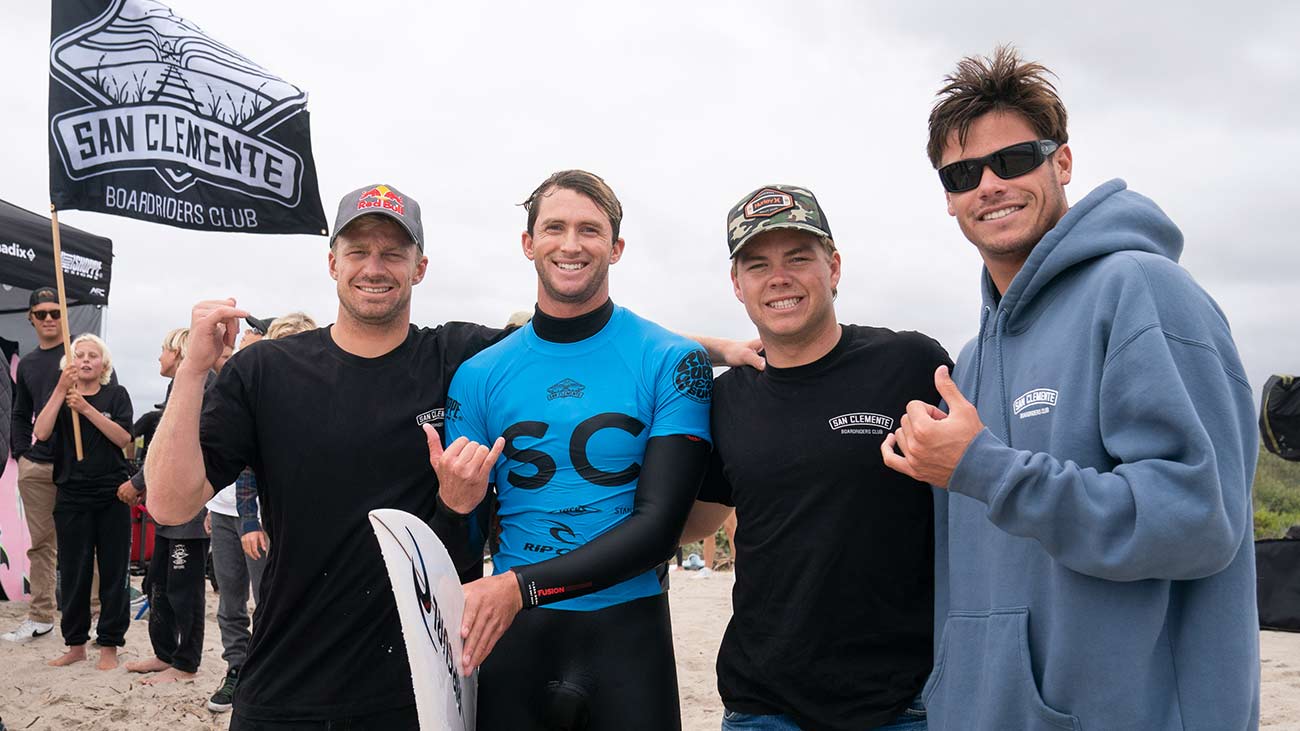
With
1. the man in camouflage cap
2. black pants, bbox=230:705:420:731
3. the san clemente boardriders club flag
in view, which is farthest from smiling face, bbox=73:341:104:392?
the man in camouflage cap

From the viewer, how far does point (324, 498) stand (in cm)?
252

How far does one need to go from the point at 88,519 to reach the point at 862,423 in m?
6.15

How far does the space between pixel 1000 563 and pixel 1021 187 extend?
86 centimetres

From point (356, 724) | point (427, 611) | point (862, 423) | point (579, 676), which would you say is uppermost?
point (862, 423)

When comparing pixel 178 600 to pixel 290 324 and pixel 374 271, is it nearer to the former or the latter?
pixel 290 324

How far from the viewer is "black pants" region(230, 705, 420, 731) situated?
94.7 inches

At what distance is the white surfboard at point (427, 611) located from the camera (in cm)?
192

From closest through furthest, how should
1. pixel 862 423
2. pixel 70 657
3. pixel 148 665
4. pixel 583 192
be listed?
1. pixel 862 423
2. pixel 583 192
3. pixel 148 665
4. pixel 70 657

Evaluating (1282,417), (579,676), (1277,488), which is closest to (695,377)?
(579,676)

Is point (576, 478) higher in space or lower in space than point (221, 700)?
higher

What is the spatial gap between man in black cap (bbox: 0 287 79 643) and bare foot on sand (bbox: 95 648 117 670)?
1.23 m

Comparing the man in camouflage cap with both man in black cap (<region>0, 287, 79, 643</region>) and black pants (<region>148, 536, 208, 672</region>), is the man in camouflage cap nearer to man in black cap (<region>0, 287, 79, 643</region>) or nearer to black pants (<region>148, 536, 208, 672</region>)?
black pants (<region>148, 536, 208, 672</region>)

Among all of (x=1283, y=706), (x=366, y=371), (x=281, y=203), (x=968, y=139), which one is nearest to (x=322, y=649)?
(x=366, y=371)

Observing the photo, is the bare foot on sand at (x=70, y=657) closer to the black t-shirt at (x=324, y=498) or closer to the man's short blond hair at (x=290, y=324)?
the man's short blond hair at (x=290, y=324)
